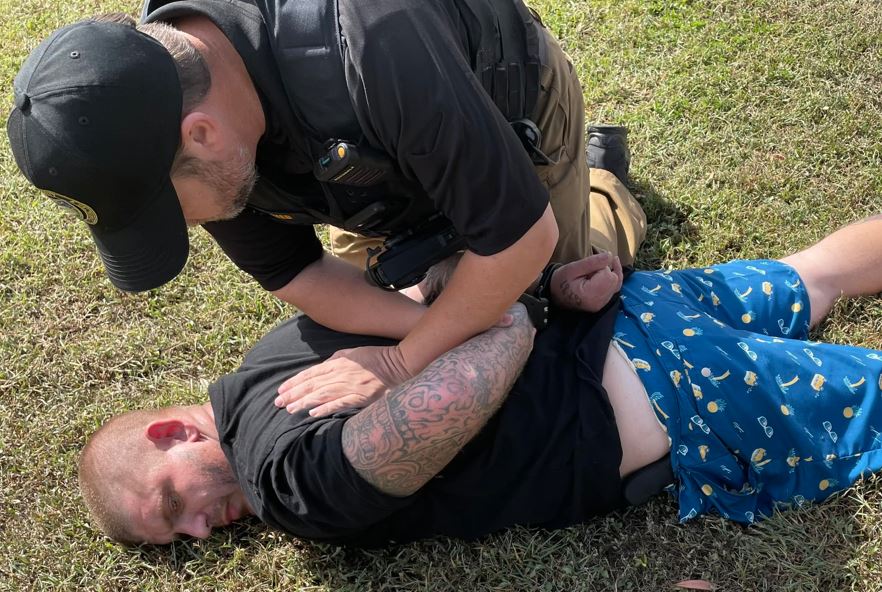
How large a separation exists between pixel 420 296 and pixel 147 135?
133 centimetres

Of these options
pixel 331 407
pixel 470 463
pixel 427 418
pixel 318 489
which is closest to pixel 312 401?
pixel 331 407

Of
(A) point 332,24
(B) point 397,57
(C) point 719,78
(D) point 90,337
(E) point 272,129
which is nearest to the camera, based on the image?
(B) point 397,57

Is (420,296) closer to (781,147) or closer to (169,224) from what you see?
(169,224)

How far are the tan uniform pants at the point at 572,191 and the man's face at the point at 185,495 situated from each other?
1086 mm

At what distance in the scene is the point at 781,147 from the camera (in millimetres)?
3791

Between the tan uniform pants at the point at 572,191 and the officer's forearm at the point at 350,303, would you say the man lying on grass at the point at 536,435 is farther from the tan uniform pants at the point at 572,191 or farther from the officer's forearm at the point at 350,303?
the tan uniform pants at the point at 572,191

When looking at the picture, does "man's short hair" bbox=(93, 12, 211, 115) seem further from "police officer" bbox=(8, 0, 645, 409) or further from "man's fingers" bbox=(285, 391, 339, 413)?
"man's fingers" bbox=(285, 391, 339, 413)

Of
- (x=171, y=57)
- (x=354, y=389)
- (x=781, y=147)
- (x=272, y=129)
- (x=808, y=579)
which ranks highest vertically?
(x=171, y=57)

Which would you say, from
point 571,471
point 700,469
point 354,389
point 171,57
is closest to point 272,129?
point 171,57

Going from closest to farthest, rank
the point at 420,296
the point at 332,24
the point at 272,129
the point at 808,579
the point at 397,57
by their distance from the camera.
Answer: the point at 397,57 < the point at 332,24 < the point at 272,129 < the point at 808,579 < the point at 420,296

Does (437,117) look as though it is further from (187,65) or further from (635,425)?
(635,425)

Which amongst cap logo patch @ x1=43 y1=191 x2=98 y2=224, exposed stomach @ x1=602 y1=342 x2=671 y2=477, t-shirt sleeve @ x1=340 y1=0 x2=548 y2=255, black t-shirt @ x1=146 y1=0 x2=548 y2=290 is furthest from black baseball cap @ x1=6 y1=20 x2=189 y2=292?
exposed stomach @ x1=602 y1=342 x2=671 y2=477

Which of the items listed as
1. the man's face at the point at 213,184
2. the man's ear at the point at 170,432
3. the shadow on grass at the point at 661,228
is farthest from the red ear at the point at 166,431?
the shadow on grass at the point at 661,228

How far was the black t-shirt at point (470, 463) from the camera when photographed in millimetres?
2449
